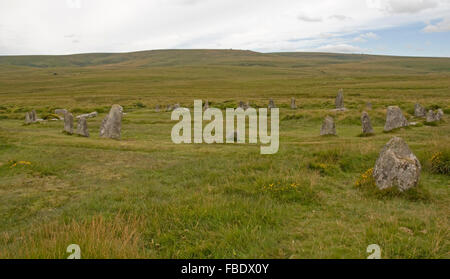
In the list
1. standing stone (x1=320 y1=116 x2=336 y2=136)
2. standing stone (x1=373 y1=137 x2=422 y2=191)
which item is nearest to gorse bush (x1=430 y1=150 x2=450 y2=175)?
standing stone (x1=373 y1=137 x2=422 y2=191)

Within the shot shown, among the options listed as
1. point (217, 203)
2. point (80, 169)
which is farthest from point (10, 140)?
point (217, 203)

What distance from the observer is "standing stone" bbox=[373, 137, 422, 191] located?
31.8ft

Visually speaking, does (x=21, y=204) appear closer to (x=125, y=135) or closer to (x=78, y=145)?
(x=78, y=145)

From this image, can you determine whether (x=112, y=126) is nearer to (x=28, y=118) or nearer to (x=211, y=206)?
(x=28, y=118)

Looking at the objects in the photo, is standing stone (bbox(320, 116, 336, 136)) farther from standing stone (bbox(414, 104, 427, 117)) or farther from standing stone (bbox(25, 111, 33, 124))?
standing stone (bbox(25, 111, 33, 124))

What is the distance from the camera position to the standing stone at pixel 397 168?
9.70 meters

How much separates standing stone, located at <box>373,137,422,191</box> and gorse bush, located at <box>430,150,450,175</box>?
304 centimetres

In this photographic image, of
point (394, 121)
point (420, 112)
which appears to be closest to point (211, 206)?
point (394, 121)

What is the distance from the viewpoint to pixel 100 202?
946 centimetres

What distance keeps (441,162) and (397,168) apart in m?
3.95

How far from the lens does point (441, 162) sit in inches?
488

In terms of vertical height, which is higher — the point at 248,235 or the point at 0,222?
the point at 248,235

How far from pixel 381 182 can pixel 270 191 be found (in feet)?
11.3

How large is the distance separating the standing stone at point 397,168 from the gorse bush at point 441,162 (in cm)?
304
